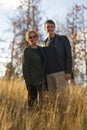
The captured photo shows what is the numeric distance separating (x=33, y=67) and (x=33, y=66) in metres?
0.02

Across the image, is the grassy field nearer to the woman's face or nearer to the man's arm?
the man's arm

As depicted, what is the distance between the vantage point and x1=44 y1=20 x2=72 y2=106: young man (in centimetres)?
624

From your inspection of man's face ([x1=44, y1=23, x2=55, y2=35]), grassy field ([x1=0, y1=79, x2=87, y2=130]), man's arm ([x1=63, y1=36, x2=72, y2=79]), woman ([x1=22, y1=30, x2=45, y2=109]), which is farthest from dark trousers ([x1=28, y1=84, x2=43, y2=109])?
man's face ([x1=44, y1=23, x2=55, y2=35])

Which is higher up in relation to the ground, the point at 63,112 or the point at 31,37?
the point at 31,37

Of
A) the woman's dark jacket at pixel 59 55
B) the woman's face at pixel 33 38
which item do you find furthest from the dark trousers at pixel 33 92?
the woman's face at pixel 33 38

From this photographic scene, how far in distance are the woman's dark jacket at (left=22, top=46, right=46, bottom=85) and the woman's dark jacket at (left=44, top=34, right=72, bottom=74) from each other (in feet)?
0.34

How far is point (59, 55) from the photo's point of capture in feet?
20.5

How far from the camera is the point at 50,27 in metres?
6.22

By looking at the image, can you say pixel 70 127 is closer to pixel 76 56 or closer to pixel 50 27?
pixel 50 27

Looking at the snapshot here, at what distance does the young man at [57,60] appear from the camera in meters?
6.24

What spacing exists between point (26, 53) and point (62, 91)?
0.87 metres

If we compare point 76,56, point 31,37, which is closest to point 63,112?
point 31,37

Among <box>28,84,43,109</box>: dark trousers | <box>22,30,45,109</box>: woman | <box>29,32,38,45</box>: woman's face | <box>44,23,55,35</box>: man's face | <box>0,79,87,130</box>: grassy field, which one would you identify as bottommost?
<box>0,79,87,130</box>: grassy field

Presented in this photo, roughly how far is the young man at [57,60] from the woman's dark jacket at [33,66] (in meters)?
0.10
